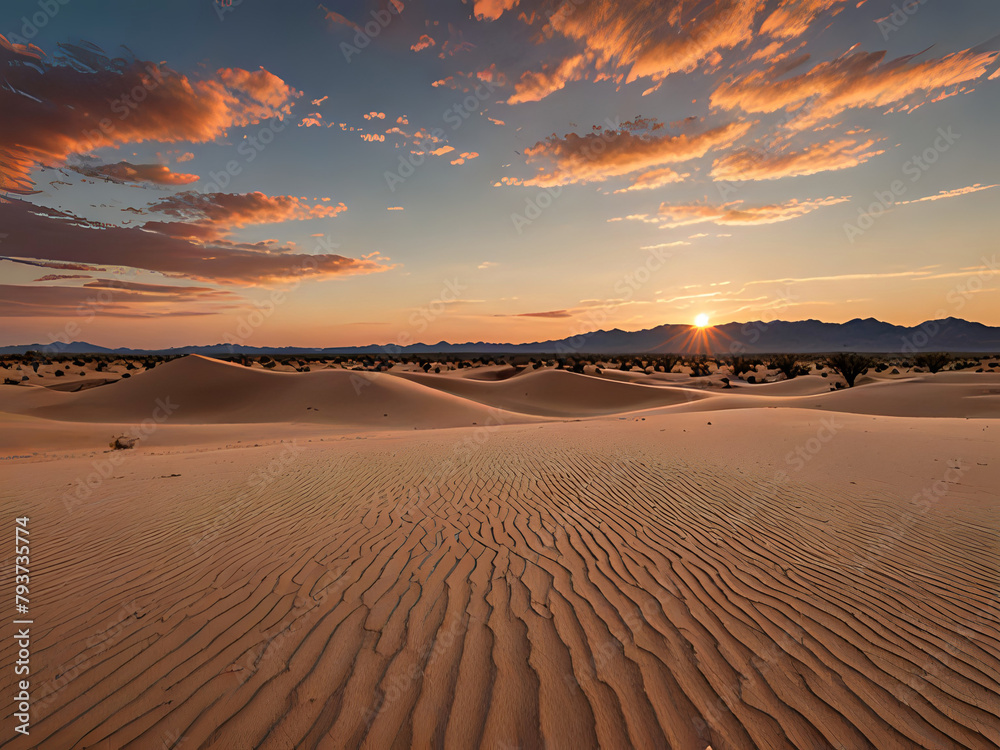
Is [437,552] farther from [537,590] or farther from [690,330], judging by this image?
[690,330]

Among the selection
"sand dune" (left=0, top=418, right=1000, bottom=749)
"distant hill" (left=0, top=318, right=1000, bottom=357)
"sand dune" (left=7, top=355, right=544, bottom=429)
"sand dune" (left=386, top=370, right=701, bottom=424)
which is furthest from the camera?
"distant hill" (left=0, top=318, right=1000, bottom=357)

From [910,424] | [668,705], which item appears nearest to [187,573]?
[668,705]

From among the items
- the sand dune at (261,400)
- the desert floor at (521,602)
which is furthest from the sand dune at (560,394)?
the desert floor at (521,602)

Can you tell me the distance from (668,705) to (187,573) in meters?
4.15

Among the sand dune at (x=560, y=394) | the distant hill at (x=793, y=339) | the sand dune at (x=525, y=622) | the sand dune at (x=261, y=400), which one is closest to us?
the sand dune at (x=525, y=622)

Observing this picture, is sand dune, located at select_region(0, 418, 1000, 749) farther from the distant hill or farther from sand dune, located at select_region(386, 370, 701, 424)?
the distant hill

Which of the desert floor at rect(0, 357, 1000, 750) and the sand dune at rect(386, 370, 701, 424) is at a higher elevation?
the desert floor at rect(0, 357, 1000, 750)

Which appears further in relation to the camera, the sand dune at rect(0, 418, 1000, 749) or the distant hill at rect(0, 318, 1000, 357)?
the distant hill at rect(0, 318, 1000, 357)

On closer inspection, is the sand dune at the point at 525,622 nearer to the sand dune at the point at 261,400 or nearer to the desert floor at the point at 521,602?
the desert floor at the point at 521,602

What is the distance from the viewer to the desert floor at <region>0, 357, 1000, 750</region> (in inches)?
91.7

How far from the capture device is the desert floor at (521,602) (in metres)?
2.33

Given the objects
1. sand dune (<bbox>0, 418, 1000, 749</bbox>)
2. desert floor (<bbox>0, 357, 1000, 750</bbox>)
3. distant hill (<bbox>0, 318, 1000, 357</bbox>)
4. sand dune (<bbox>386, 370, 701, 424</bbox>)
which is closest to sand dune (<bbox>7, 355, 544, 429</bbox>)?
sand dune (<bbox>386, 370, 701, 424</bbox>)

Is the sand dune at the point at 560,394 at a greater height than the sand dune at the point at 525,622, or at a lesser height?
lesser

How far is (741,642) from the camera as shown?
2928 mm
